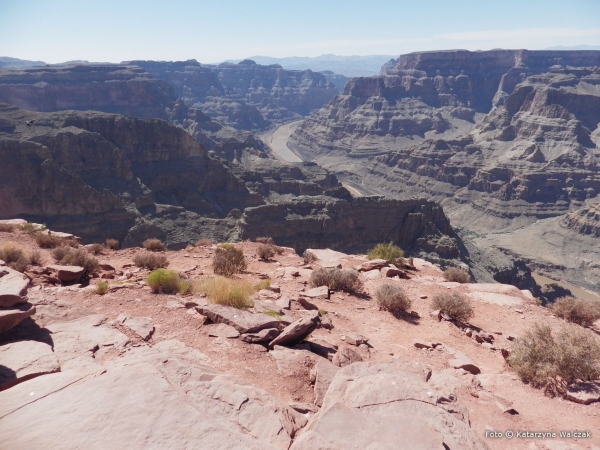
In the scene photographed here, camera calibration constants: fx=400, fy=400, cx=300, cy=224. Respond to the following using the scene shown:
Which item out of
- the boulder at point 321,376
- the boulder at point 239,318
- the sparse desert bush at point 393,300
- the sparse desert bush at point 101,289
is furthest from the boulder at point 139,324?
the sparse desert bush at point 393,300

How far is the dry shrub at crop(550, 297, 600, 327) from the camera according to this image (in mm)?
13164

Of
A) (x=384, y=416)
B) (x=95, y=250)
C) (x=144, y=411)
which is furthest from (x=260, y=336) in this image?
(x=95, y=250)

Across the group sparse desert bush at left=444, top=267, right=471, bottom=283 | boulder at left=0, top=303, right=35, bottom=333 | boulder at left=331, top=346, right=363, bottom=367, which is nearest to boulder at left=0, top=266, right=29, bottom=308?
boulder at left=0, top=303, right=35, bottom=333

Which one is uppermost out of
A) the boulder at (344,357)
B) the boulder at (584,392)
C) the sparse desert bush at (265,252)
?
the boulder at (344,357)

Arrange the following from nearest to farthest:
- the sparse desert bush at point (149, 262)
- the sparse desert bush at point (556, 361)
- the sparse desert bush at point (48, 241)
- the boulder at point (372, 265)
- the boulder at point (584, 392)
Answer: the boulder at point (584, 392), the sparse desert bush at point (556, 361), the sparse desert bush at point (149, 262), the sparse desert bush at point (48, 241), the boulder at point (372, 265)

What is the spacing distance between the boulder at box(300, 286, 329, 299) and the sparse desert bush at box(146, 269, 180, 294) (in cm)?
417

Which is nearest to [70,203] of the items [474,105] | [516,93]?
[516,93]

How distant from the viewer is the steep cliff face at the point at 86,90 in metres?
120

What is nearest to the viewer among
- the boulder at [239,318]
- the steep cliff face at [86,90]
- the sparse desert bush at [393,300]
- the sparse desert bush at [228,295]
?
the boulder at [239,318]

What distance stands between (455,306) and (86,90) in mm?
153568

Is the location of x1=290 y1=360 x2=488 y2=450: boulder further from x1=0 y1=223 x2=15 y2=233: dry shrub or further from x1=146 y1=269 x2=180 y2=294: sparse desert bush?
x1=0 y1=223 x2=15 y2=233: dry shrub

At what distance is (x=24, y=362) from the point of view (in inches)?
253

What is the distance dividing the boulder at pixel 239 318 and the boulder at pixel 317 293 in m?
3.90

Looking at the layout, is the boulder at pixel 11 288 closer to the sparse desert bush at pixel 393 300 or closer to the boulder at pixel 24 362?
the boulder at pixel 24 362
